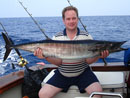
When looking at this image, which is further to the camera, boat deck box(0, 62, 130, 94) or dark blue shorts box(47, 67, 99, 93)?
boat deck box(0, 62, 130, 94)

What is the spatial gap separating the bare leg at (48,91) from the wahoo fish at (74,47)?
0.45 m

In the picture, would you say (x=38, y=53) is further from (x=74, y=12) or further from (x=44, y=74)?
(x=44, y=74)

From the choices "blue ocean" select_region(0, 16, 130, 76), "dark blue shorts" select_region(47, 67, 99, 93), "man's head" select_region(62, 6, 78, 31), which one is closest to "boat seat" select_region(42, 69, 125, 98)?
"dark blue shorts" select_region(47, 67, 99, 93)

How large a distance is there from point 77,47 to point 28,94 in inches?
55.8

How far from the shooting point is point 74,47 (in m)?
2.71

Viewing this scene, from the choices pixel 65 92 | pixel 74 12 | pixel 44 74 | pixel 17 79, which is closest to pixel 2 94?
pixel 17 79

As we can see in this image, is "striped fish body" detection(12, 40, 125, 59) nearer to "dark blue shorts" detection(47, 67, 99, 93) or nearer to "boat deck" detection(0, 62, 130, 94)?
"dark blue shorts" detection(47, 67, 99, 93)

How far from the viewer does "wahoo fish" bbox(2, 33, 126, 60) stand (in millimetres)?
2660

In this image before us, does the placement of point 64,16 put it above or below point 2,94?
above

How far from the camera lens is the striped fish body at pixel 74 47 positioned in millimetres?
2660

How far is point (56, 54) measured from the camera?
9.11 feet

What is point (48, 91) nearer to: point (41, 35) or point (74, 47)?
point (74, 47)

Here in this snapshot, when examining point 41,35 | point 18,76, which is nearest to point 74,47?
point 18,76

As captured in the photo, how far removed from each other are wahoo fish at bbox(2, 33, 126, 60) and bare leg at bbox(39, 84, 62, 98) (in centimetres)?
45
